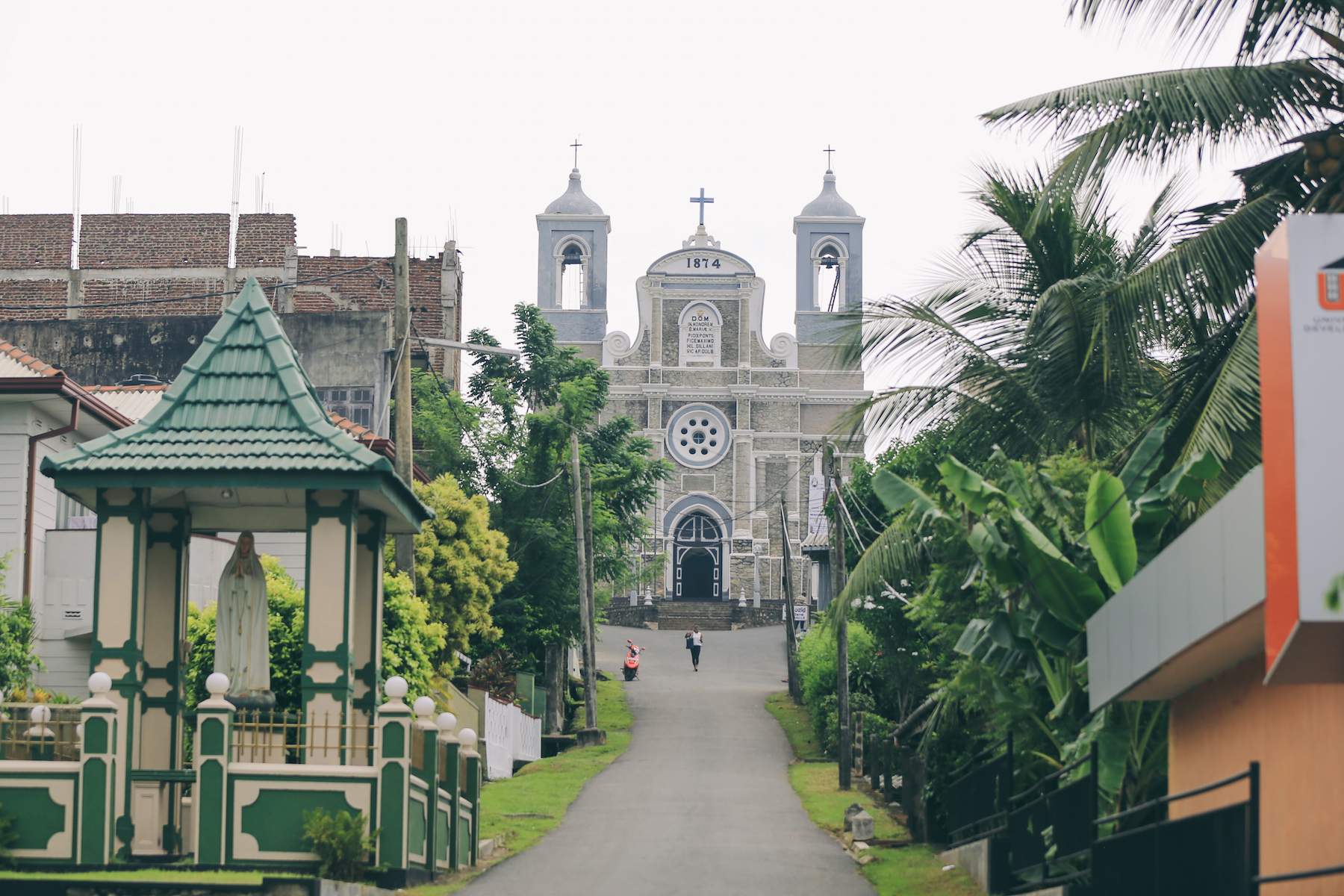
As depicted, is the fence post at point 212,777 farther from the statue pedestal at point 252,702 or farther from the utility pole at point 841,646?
the utility pole at point 841,646

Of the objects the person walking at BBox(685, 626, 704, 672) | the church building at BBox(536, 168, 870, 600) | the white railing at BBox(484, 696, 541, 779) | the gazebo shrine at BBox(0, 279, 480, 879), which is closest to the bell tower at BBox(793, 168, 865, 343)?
the church building at BBox(536, 168, 870, 600)

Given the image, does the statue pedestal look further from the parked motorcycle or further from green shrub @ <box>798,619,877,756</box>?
the parked motorcycle

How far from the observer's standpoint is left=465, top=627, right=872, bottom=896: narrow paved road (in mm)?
15906

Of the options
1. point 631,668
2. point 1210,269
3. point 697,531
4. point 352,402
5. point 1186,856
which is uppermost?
point 352,402

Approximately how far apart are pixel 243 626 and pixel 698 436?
57614 millimetres

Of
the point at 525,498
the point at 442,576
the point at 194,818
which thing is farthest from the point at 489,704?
the point at 194,818

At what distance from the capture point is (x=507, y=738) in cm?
3062

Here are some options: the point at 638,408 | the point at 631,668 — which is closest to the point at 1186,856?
the point at 631,668

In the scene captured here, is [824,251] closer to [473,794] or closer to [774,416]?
[774,416]

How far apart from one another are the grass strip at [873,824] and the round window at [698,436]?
1270 inches

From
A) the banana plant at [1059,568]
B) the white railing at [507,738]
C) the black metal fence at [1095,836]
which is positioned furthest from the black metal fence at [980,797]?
the white railing at [507,738]

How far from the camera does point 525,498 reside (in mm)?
39719

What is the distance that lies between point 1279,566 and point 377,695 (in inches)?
402

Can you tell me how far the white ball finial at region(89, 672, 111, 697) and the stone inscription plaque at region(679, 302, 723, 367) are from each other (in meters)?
59.0
